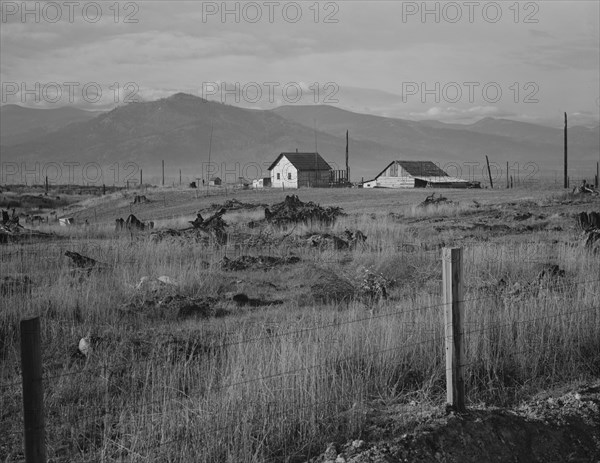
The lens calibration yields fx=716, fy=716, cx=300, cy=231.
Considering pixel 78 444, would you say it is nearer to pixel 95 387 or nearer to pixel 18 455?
pixel 18 455


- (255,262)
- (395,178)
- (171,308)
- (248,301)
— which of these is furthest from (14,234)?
(395,178)

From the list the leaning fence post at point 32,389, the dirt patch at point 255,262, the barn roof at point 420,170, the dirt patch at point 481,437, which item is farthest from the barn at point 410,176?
the leaning fence post at point 32,389

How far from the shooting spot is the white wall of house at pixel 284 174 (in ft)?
260

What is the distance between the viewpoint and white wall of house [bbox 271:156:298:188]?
260 feet

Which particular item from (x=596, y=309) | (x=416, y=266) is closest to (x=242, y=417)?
(x=596, y=309)

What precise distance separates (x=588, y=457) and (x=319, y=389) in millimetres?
2236

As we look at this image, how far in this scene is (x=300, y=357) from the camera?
6.52 meters

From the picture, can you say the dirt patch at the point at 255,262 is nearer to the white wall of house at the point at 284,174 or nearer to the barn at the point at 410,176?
the barn at the point at 410,176

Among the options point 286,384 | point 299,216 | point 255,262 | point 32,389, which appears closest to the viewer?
point 32,389

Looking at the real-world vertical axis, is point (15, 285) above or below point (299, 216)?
below

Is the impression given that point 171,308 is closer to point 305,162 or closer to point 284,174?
point 305,162

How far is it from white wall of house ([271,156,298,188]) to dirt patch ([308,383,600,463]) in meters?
71.2

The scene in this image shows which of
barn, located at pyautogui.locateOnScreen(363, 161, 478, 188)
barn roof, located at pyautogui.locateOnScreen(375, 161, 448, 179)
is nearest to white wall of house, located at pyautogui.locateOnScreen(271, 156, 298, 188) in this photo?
barn, located at pyautogui.locateOnScreen(363, 161, 478, 188)

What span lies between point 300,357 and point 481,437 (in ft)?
5.79
